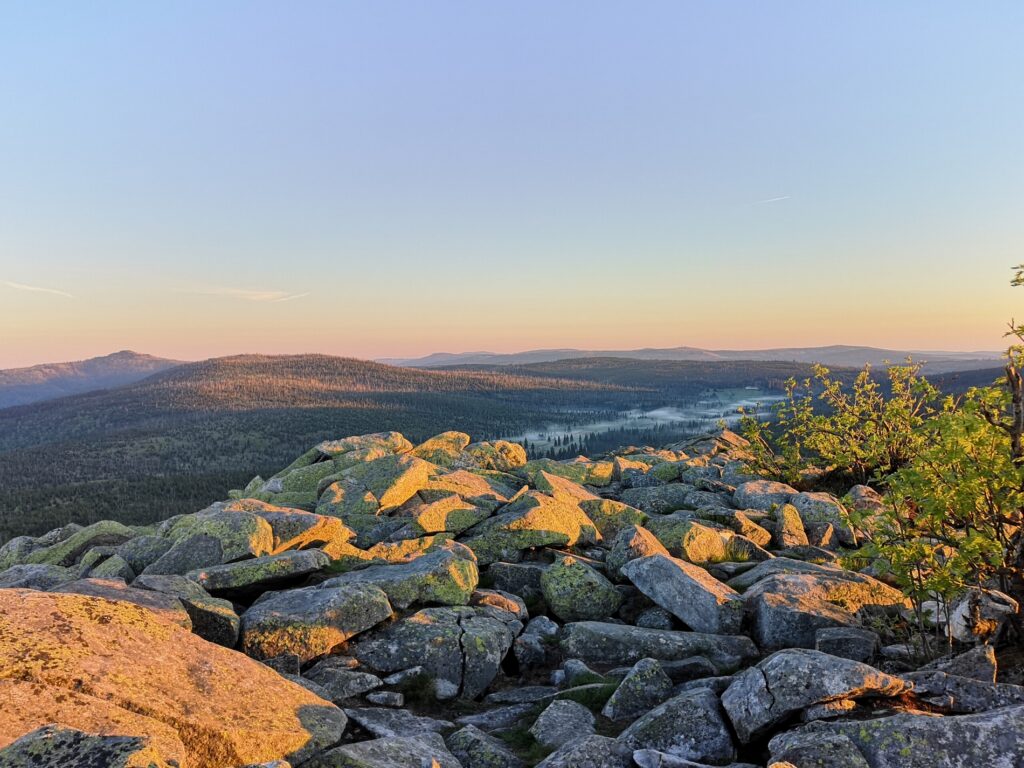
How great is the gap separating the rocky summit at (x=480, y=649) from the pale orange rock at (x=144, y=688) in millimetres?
32

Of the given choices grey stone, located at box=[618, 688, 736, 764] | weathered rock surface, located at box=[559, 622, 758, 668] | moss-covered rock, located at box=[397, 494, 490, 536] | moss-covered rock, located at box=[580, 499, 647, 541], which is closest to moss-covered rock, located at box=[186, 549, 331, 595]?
moss-covered rock, located at box=[397, 494, 490, 536]

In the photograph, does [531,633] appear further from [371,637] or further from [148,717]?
[148,717]

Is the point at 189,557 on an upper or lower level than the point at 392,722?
upper

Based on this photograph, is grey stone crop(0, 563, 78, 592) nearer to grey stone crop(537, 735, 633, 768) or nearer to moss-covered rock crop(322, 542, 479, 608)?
moss-covered rock crop(322, 542, 479, 608)

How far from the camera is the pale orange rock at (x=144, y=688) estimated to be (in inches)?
265

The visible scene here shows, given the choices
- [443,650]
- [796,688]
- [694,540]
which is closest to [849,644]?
[796,688]

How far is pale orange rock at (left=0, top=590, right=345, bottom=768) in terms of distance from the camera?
22.1 feet

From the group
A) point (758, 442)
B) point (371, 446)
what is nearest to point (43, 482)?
point (371, 446)

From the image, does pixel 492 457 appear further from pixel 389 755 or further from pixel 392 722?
pixel 389 755

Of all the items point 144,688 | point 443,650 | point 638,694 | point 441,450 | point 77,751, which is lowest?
point 443,650

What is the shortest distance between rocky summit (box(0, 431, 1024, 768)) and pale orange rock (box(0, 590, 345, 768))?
0.03 m

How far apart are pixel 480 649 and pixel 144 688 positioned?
629 cm

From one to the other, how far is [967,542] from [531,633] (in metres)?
8.92

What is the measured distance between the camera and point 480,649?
38.8 ft
